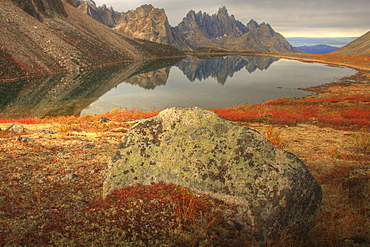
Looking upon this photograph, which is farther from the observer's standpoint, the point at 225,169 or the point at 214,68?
the point at 214,68

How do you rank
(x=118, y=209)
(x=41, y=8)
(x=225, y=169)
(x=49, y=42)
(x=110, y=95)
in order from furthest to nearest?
(x=41, y=8) < (x=49, y=42) < (x=110, y=95) < (x=225, y=169) < (x=118, y=209)

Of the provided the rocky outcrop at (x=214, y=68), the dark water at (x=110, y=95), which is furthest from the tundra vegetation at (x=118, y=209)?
the rocky outcrop at (x=214, y=68)

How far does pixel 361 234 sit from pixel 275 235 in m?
2.31

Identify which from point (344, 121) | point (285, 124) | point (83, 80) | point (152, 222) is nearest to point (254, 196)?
point (152, 222)

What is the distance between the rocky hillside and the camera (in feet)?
223

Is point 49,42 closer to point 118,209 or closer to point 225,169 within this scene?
point 118,209

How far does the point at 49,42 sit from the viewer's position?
83.7 metres

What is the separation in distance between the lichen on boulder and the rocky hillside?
234ft

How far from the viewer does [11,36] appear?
72312 mm

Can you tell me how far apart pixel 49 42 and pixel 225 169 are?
3888 inches

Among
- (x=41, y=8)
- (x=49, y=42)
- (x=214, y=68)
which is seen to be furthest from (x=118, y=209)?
(x=41, y=8)

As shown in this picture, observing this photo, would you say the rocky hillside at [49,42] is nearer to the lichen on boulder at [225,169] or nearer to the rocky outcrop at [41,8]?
the rocky outcrop at [41,8]

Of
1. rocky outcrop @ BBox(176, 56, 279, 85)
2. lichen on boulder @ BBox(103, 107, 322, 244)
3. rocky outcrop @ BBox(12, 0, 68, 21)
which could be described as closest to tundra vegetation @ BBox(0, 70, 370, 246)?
lichen on boulder @ BBox(103, 107, 322, 244)

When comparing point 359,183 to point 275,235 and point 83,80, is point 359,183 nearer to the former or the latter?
point 275,235
